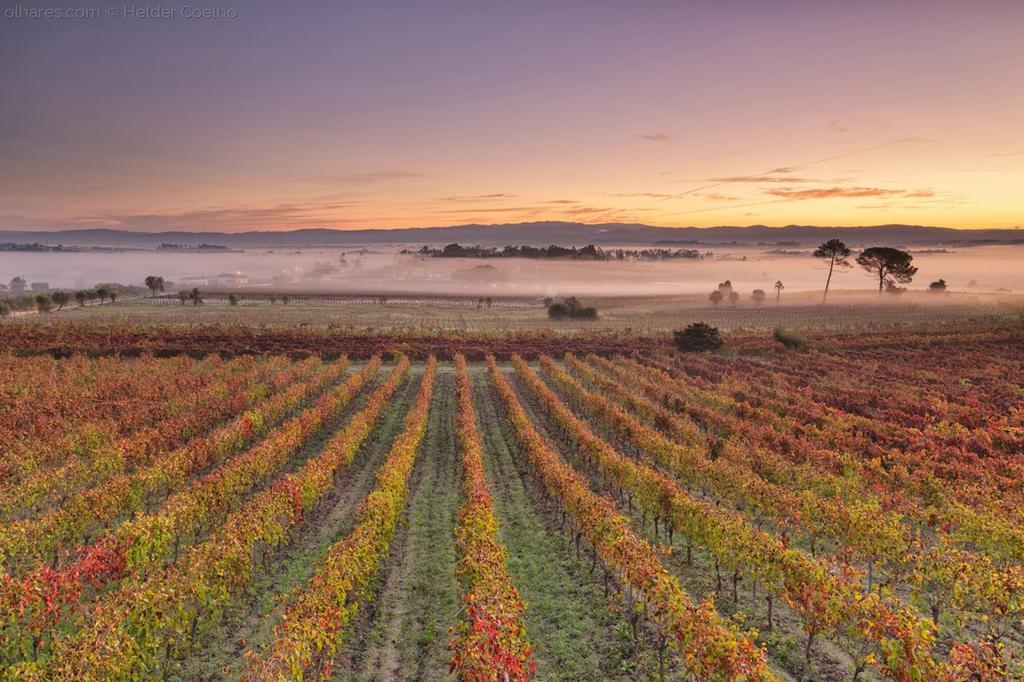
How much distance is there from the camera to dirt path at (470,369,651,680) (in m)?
12.4

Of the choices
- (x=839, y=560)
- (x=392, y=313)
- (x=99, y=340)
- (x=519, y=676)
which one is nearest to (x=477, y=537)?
(x=519, y=676)

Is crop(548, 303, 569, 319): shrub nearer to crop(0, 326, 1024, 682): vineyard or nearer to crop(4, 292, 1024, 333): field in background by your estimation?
crop(4, 292, 1024, 333): field in background

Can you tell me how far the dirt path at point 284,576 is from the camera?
40.6ft

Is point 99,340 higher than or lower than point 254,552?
higher

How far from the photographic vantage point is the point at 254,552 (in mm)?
17875

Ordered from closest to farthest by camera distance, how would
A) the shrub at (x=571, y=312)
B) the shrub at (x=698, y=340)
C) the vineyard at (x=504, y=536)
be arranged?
1. the vineyard at (x=504, y=536)
2. the shrub at (x=698, y=340)
3. the shrub at (x=571, y=312)

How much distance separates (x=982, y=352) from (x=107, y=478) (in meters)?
87.0

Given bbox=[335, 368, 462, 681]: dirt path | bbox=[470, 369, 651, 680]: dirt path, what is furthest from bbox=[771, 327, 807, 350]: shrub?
bbox=[335, 368, 462, 681]: dirt path

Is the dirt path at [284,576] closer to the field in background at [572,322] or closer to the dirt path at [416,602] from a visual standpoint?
the dirt path at [416,602]

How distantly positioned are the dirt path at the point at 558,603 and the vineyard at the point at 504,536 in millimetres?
88

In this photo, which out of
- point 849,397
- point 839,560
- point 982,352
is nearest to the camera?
point 839,560

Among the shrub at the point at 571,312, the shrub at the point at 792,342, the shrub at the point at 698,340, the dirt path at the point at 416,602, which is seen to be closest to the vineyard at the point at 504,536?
the dirt path at the point at 416,602

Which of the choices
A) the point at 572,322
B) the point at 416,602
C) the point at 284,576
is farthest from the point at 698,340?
the point at 284,576

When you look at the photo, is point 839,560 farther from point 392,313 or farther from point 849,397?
point 392,313
